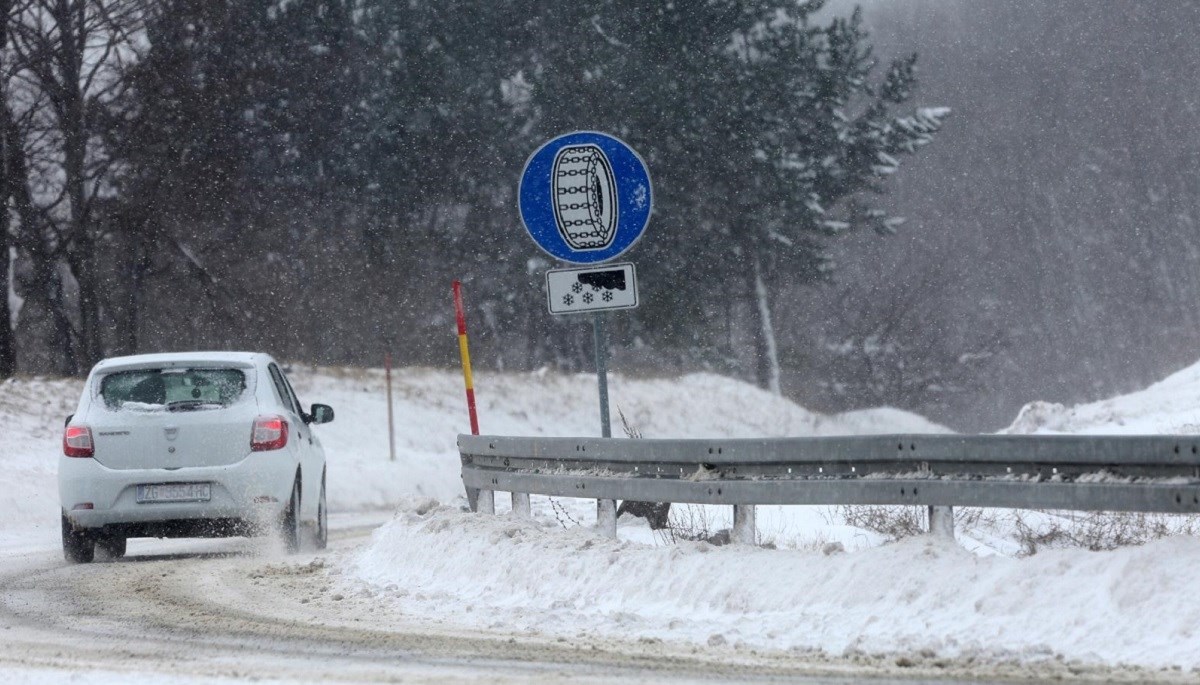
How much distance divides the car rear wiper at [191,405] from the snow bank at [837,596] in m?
3.39

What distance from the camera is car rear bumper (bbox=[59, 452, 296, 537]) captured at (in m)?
12.1

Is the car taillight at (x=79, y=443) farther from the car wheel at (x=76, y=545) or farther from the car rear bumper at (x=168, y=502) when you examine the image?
the car wheel at (x=76, y=545)

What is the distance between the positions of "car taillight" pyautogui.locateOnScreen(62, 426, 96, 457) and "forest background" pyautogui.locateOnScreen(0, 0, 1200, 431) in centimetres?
1722

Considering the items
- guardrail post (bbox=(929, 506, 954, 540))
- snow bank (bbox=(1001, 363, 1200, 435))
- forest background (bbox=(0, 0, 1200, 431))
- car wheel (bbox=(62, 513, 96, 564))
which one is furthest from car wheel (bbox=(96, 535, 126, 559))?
forest background (bbox=(0, 0, 1200, 431))

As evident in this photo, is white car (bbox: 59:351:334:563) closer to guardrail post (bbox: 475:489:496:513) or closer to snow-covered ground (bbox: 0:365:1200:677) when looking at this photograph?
snow-covered ground (bbox: 0:365:1200:677)

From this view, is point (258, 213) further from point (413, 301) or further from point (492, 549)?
point (492, 549)

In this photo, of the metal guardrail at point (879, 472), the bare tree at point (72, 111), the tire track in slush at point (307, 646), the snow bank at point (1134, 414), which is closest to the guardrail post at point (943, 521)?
the metal guardrail at point (879, 472)

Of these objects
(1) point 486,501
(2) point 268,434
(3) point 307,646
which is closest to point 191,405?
(2) point 268,434

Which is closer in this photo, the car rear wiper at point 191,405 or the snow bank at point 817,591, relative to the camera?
the snow bank at point 817,591

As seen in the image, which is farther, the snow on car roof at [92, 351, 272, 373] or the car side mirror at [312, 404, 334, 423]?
the car side mirror at [312, 404, 334, 423]

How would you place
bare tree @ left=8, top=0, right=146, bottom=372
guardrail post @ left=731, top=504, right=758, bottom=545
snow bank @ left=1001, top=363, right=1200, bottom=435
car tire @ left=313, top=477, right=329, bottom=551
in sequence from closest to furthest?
guardrail post @ left=731, top=504, right=758, bottom=545 → car tire @ left=313, top=477, right=329, bottom=551 → snow bank @ left=1001, top=363, right=1200, bottom=435 → bare tree @ left=8, top=0, right=146, bottom=372

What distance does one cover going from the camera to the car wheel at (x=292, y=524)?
41.2 feet

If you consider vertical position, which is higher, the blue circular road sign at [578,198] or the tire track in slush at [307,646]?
the blue circular road sign at [578,198]

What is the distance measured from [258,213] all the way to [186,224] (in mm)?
2629
